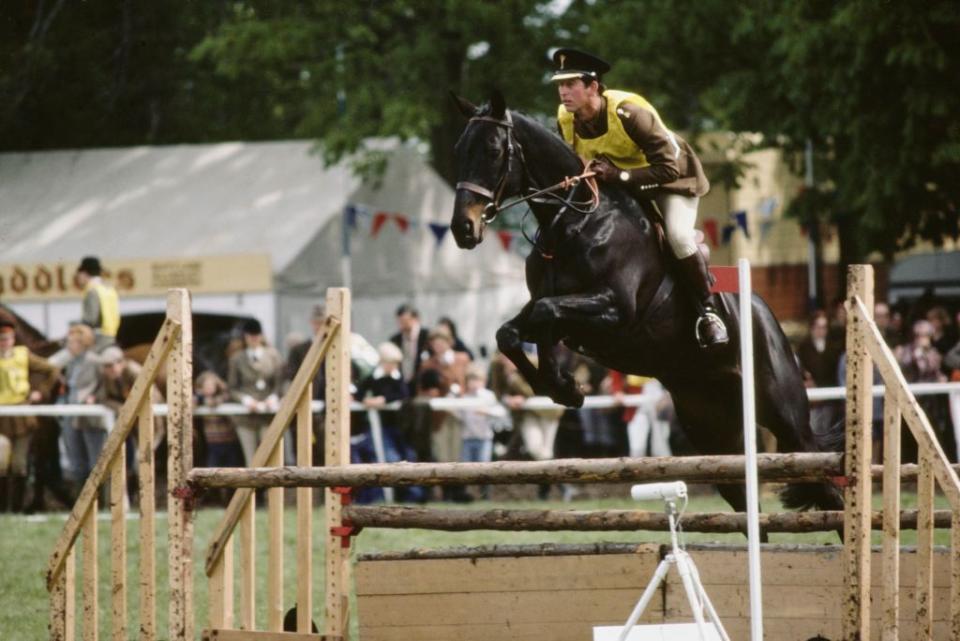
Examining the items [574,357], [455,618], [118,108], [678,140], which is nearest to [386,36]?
[118,108]

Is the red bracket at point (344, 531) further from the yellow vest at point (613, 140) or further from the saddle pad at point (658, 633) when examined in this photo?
the yellow vest at point (613, 140)

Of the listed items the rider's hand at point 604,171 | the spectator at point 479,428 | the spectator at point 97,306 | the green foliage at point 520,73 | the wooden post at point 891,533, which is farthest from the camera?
the green foliage at point 520,73

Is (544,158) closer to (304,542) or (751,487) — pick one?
(304,542)

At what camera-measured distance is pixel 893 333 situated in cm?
1544

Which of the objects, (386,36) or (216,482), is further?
(386,36)

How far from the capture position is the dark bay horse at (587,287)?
7.16 meters

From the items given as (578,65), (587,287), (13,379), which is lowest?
(13,379)

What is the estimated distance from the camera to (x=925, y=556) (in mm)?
5496

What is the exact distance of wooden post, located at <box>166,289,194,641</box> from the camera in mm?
6062

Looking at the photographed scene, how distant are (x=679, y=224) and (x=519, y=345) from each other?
0.98 meters

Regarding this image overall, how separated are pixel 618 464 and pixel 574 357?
958 centimetres

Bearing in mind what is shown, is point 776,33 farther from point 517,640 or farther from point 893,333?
point 517,640

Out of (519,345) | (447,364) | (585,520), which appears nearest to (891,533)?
(585,520)

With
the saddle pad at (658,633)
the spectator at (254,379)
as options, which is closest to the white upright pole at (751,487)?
the saddle pad at (658,633)
